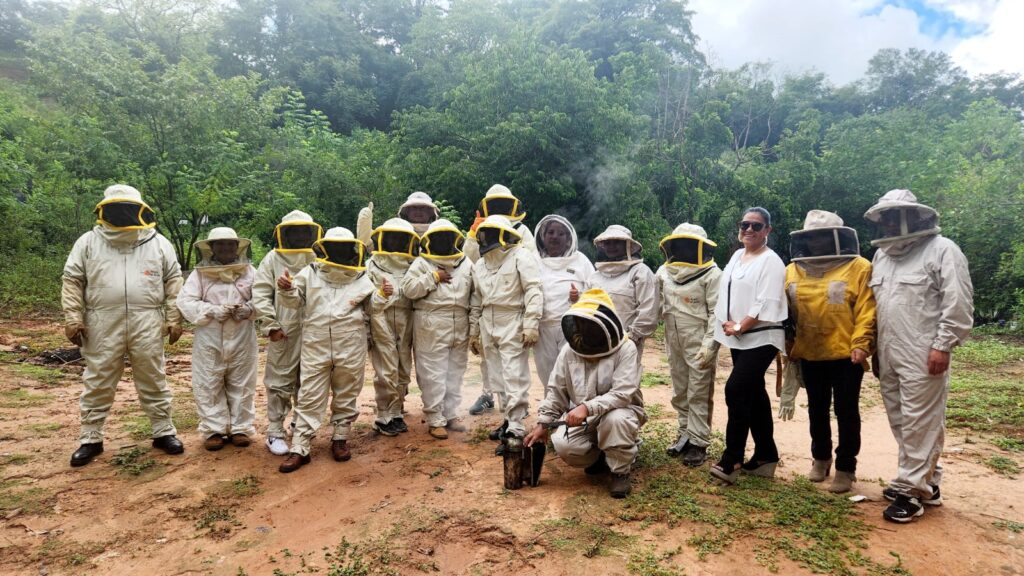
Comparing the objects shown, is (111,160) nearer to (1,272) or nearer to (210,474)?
(1,272)

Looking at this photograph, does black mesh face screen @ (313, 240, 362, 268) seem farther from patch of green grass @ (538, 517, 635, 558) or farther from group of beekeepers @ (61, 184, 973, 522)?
patch of green grass @ (538, 517, 635, 558)

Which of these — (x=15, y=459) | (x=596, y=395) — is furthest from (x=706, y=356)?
(x=15, y=459)

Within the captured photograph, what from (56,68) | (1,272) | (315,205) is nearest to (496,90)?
(315,205)

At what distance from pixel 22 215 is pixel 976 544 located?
17.1m

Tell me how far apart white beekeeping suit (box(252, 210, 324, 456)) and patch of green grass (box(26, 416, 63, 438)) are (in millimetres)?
2433

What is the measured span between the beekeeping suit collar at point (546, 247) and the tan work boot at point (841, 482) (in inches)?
117

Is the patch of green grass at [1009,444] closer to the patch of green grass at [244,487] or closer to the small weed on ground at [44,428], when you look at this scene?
the patch of green grass at [244,487]

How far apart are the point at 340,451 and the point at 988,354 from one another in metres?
12.4

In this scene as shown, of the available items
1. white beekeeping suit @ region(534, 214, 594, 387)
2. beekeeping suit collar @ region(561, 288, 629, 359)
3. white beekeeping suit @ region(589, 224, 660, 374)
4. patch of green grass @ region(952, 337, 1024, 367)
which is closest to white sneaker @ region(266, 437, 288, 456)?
white beekeeping suit @ region(534, 214, 594, 387)

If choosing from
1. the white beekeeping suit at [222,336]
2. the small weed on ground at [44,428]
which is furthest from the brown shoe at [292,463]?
the small weed on ground at [44,428]

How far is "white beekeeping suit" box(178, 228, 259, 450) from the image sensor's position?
5.12 m

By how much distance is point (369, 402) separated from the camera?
722 centimetres

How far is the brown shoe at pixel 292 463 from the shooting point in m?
4.77

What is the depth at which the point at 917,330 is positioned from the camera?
3.73 metres
